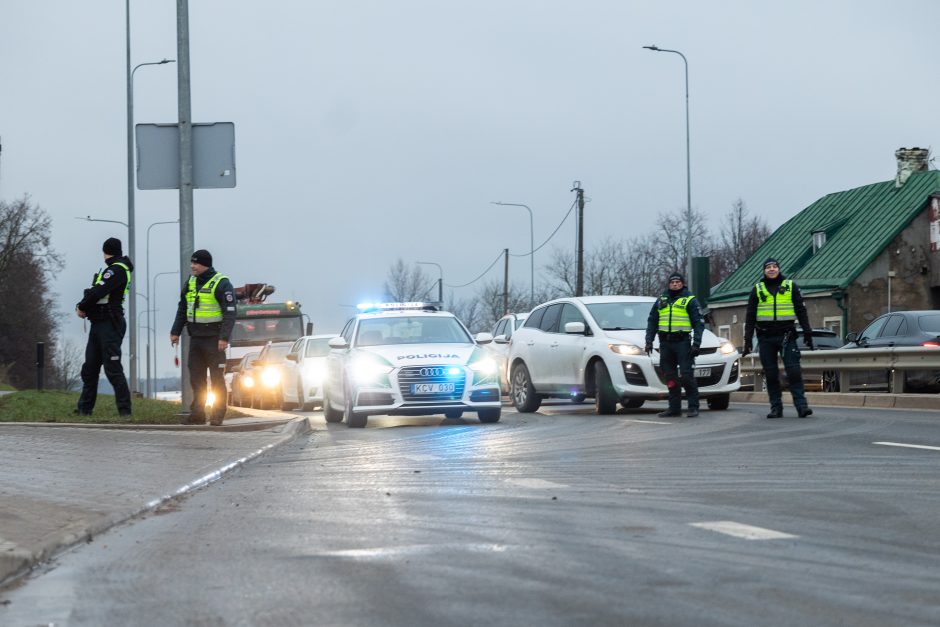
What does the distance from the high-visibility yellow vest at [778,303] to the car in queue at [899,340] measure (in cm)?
562

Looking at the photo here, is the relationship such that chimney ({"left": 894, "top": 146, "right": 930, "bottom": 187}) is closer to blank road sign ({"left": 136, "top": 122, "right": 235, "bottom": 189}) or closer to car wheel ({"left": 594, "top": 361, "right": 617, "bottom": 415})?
car wheel ({"left": 594, "top": 361, "right": 617, "bottom": 415})

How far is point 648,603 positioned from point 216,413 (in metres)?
11.6

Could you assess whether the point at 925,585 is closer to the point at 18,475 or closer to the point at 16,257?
the point at 18,475

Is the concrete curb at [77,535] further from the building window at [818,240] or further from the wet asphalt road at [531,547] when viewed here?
the building window at [818,240]

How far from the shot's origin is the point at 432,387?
727 inches

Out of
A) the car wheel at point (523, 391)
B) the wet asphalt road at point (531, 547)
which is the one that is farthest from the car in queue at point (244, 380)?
the wet asphalt road at point (531, 547)

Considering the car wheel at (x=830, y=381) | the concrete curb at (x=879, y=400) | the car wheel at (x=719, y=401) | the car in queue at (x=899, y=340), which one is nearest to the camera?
the car wheel at (x=719, y=401)

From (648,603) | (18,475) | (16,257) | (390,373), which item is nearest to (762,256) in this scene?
(16,257)

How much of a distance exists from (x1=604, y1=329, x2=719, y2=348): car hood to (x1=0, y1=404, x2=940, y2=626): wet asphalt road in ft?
24.8

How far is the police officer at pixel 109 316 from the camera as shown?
16.6 meters

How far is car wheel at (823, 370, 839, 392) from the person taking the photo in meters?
25.9

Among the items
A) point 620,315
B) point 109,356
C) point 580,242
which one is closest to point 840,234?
point 580,242

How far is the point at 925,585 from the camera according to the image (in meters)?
5.54

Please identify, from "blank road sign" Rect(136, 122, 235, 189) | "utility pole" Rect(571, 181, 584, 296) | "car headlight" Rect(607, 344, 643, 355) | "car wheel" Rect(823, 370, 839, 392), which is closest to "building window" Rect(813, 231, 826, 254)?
"utility pole" Rect(571, 181, 584, 296)
